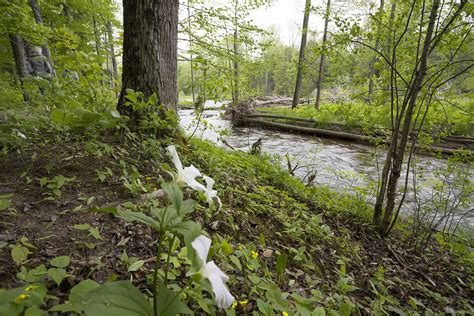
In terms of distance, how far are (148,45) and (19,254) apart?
7.05 feet

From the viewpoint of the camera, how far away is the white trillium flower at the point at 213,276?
648mm

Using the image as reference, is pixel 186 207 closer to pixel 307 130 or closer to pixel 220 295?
pixel 220 295

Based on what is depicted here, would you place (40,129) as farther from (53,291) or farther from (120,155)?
(53,291)

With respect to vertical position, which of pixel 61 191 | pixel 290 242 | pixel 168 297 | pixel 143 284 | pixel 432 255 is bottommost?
pixel 432 255

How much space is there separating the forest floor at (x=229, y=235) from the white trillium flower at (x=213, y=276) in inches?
23.0

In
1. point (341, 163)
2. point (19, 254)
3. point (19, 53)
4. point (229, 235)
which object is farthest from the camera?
point (19, 53)

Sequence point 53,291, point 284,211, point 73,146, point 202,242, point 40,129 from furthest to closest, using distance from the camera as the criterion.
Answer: point 284,211, point 40,129, point 73,146, point 53,291, point 202,242

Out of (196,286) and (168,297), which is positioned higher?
(168,297)

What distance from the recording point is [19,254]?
105cm

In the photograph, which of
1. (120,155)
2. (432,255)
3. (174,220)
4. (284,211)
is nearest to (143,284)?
(174,220)

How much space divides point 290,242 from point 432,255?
1.82 meters

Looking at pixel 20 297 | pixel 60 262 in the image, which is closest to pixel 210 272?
pixel 20 297

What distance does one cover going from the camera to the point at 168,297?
71 centimetres

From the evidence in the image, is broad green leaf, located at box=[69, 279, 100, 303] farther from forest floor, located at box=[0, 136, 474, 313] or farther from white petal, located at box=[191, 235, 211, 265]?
white petal, located at box=[191, 235, 211, 265]
